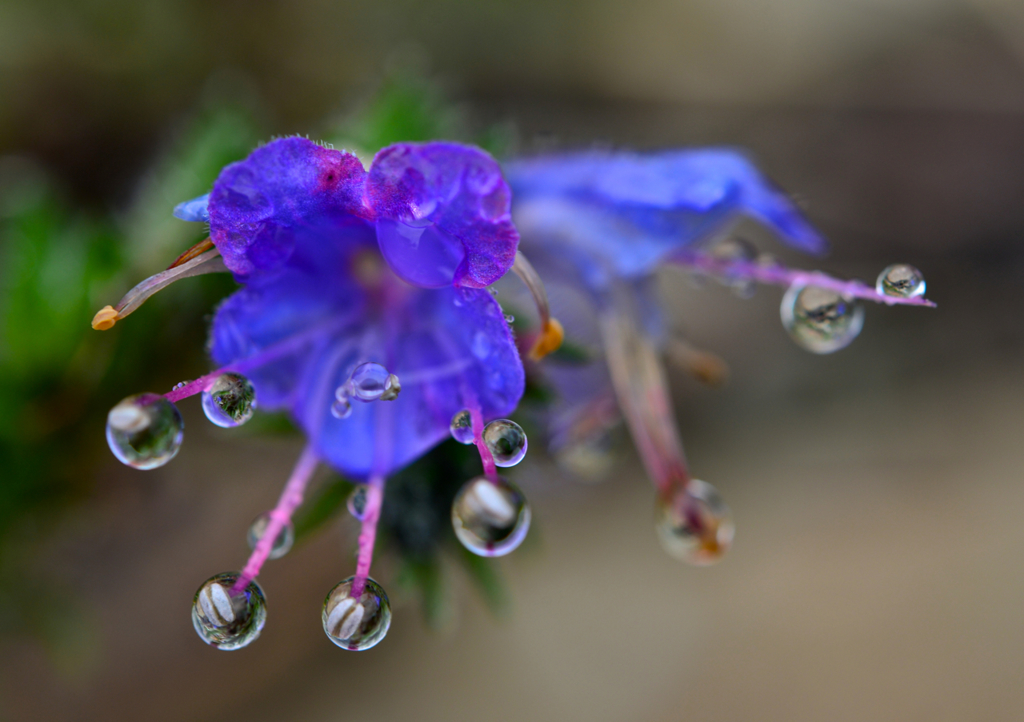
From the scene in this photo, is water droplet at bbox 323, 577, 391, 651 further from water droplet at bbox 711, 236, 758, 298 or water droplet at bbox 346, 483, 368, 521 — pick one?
water droplet at bbox 711, 236, 758, 298

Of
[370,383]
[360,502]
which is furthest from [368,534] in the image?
[370,383]

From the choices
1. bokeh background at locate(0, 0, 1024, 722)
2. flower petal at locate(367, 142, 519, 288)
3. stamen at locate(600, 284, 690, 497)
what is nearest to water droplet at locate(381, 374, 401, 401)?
flower petal at locate(367, 142, 519, 288)

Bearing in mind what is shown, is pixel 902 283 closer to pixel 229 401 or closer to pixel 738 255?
pixel 738 255

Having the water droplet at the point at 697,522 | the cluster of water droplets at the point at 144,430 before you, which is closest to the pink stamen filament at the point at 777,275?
the water droplet at the point at 697,522

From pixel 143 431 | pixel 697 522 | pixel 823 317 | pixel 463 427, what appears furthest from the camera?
pixel 697 522

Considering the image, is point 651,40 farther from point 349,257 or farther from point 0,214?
point 349,257

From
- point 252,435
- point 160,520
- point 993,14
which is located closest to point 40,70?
point 160,520

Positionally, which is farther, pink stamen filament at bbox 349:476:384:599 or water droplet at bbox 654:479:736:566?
water droplet at bbox 654:479:736:566
